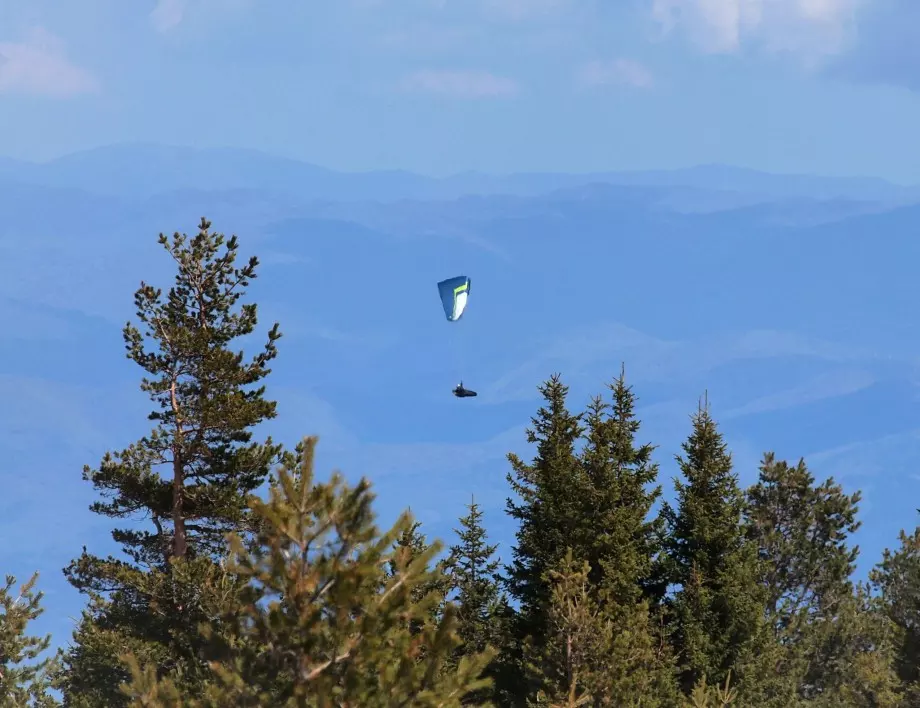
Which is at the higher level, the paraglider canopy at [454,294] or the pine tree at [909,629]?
the paraglider canopy at [454,294]

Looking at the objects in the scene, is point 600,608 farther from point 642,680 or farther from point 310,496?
point 310,496

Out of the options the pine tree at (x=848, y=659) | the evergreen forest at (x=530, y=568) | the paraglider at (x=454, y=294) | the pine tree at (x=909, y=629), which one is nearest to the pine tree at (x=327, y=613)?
the evergreen forest at (x=530, y=568)

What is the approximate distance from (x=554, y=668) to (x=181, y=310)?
55.9 feet

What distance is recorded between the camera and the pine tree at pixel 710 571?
1708 inches

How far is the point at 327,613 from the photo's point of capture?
66.5 ft

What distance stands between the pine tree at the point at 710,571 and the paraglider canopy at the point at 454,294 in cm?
2242

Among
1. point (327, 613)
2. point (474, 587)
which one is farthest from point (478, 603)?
point (327, 613)

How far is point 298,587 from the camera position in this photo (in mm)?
19906

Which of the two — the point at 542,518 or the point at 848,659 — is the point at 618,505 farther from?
the point at 848,659

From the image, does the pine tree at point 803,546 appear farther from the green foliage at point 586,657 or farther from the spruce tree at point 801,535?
the green foliage at point 586,657

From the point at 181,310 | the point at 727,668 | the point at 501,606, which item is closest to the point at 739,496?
the point at 727,668

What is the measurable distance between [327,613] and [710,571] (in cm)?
2666

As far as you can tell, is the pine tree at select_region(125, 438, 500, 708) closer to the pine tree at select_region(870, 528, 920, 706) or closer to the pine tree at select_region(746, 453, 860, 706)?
the pine tree at select_region(870, 528, 920, 706)

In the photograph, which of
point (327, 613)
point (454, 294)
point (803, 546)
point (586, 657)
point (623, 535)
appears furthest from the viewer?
point (454, 294)
